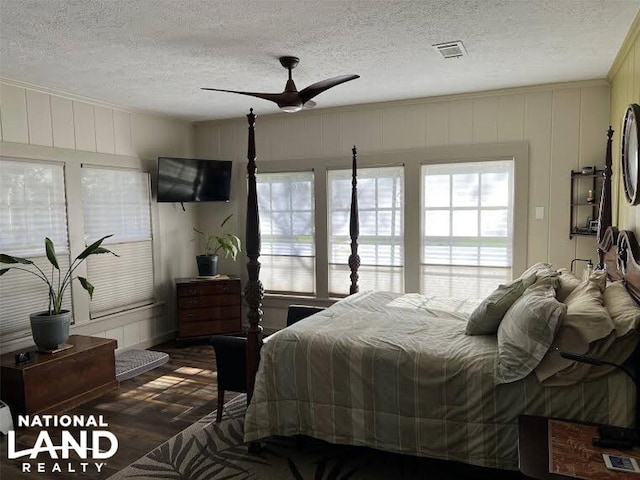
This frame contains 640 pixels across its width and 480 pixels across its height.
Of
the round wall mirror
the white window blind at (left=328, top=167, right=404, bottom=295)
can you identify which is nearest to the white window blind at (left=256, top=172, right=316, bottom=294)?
the white window blind at (left=328, top=167, right=404, bottom=295)

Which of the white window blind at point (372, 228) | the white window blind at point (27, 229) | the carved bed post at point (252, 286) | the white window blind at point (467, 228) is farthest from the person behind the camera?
the white window blind at point (372, 228)

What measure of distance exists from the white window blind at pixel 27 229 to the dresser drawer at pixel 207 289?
1.22 metres

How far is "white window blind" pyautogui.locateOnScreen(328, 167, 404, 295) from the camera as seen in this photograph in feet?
16.8

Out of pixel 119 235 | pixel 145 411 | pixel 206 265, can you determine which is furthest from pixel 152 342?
pixel 145 411

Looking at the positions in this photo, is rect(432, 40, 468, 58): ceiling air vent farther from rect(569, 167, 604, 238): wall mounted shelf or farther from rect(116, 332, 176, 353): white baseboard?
rect(116, 332, 176, 353): white baseboard

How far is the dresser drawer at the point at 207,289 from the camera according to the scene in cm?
531

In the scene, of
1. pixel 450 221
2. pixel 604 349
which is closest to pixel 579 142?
pixel 450 221

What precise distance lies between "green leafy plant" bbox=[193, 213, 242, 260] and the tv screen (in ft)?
1.28

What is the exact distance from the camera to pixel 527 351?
228cm

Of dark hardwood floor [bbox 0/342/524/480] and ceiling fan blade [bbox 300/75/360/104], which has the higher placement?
ceiling fan blade [bbox 300/75/360/104]

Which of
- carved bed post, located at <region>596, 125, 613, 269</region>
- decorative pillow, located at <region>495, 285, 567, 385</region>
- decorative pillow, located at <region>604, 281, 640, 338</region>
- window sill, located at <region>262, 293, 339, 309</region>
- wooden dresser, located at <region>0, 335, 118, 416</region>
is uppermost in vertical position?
carved bed post, located at <region>596, 125, 613, 269</region>

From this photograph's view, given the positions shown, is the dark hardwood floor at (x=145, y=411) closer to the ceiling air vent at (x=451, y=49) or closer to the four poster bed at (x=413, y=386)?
the four poster bed at (x=413, y=386)

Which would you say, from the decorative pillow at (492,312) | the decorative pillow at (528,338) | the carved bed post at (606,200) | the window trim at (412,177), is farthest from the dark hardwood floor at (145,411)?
the carved bed post at (606,200)

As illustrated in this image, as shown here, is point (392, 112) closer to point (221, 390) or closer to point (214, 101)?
point (214, 101)
